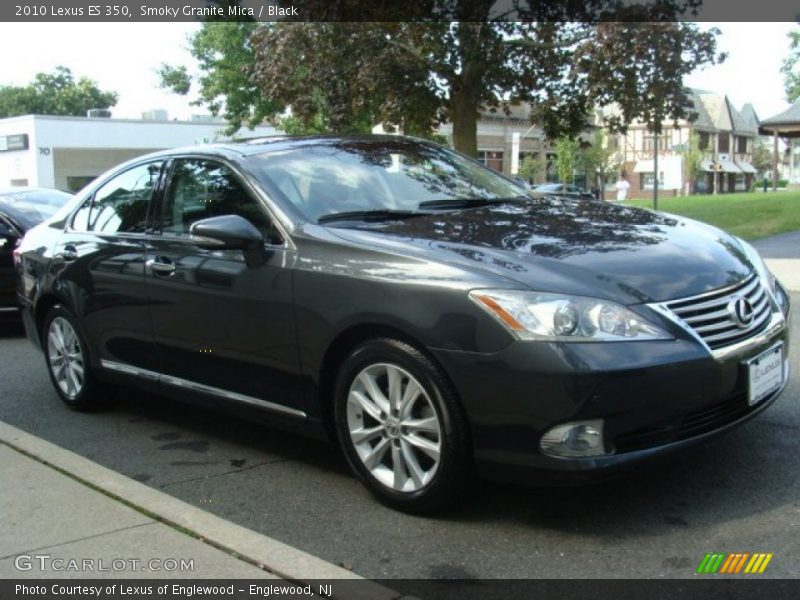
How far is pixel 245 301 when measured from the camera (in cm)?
430

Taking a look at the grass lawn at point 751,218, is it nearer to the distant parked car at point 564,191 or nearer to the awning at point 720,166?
the distant parked car at point 564,191

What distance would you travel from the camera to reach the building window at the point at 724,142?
9675 cm

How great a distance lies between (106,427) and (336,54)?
11365 mm

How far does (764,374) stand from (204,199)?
2.97m

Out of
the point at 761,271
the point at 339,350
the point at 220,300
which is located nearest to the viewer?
the point at 339,350

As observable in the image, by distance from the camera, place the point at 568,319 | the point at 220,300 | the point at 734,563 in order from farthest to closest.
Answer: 1. the point at 220,300
2. the point at 568,319
3. the point at 734,563

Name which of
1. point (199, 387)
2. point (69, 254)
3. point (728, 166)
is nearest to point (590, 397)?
point (199, 387)

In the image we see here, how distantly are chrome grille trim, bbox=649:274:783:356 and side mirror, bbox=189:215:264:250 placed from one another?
1886 millimetres

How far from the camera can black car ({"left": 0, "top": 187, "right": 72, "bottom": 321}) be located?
348 inches

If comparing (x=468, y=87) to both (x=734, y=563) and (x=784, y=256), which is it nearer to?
(x=784, y=256)

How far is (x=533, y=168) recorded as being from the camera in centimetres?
6750

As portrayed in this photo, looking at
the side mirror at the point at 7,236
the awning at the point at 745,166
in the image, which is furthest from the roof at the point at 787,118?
the awning at the point at 745,166

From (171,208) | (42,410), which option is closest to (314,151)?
(171,208)

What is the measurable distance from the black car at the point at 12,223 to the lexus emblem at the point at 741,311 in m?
7.31
